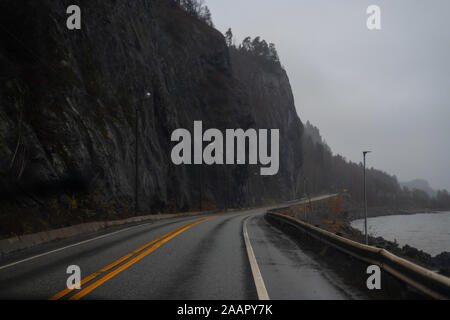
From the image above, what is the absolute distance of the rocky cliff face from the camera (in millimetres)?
19734

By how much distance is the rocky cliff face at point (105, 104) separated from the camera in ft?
64.7

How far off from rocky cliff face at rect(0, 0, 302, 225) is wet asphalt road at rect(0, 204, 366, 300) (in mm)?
9236

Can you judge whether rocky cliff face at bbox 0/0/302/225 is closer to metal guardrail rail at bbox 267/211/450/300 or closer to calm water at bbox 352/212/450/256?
metal guardrail rail at bbox 267/211/450/300

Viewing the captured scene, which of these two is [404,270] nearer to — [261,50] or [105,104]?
[105,104]

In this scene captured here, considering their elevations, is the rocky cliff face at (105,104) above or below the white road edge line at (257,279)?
above

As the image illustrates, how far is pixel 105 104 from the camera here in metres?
32.3

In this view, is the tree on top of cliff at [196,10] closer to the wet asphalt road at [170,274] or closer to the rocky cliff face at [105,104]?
the rocky cliff face at [105,104]

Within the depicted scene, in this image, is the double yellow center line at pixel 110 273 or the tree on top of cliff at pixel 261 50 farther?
the tree on top of cliff at pixel 261 50

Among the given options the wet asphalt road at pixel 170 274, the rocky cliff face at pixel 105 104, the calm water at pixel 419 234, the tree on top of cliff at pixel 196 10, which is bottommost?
the calm water at pixel 419 234

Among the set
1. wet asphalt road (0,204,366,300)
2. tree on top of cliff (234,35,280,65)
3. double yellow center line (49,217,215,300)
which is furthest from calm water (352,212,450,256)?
tree on top of cliff (234,35,280,65)

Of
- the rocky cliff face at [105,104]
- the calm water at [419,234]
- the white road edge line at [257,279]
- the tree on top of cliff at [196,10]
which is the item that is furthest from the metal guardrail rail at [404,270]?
the tree on top of cliff at [196,10]

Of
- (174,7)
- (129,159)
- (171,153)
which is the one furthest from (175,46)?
(129,159)

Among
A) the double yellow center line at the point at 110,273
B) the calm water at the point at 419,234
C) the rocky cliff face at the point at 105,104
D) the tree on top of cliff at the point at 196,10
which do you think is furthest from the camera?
the tree on top of cliff at the point at 196,10

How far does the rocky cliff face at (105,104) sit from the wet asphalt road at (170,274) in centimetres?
924
